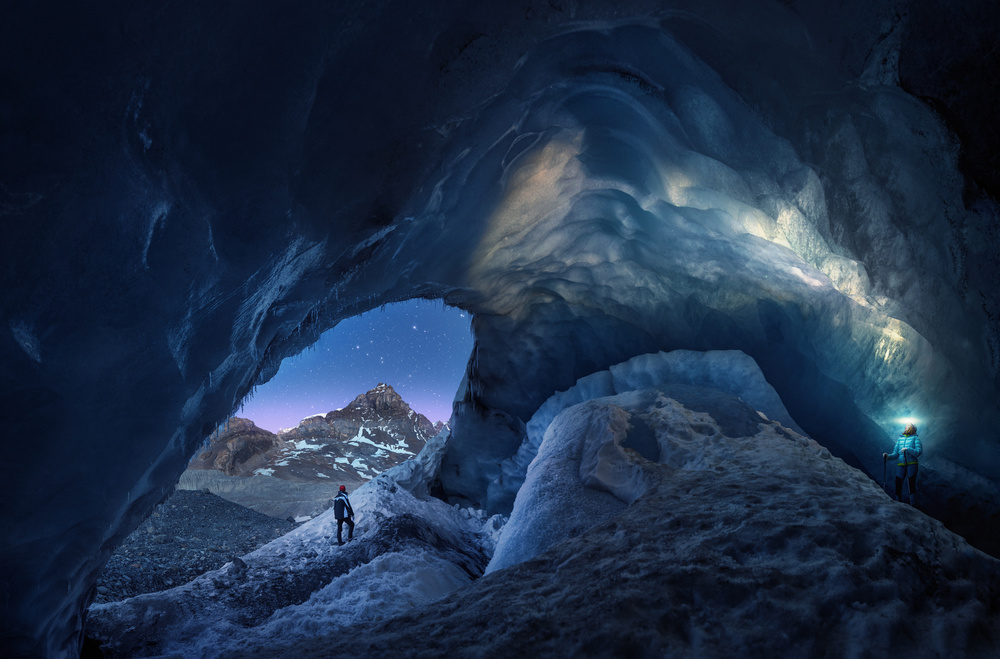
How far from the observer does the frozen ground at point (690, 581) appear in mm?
2023

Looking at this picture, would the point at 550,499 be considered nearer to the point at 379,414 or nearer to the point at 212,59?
the point at 212,59

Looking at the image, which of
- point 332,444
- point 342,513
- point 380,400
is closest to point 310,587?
point 342,513

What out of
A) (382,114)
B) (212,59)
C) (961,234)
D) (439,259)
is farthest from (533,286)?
(212,59)

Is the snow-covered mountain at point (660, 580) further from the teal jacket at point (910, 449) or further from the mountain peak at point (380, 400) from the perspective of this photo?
the mountain peak at point (380, 400)

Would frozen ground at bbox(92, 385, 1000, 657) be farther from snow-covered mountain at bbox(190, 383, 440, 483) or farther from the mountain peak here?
the mountain peak

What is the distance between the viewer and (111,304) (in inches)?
131

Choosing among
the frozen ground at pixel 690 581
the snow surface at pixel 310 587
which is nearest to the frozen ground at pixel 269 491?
the snow surface at pixel 310 587

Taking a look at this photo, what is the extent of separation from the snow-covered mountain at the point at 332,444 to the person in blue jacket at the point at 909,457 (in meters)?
24.3

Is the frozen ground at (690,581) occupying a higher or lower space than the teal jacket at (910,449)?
lower

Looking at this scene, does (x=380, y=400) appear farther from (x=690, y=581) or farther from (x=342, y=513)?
(x=690, y=581)

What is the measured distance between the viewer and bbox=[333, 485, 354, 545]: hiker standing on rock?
8.00 meters

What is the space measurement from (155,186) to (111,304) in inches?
36.1

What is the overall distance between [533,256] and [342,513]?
5.80m

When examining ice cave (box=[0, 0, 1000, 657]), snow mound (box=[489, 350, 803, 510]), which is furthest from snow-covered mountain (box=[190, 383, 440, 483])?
ice cave (box=[0, 0, 1000, 657])
